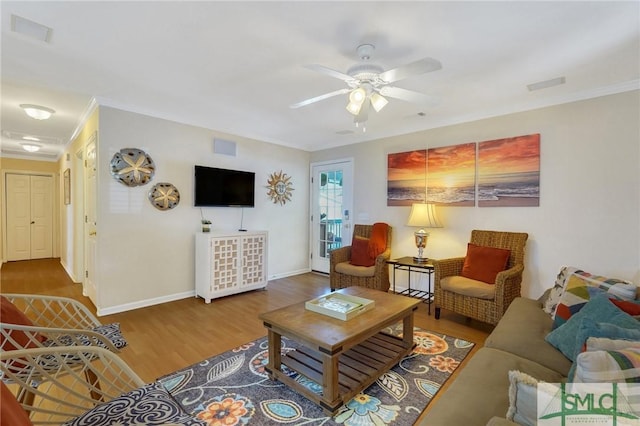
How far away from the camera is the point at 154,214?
12.0 feet

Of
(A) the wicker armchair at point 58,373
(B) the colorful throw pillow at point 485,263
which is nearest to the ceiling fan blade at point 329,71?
(A) the wicker armchair at point 58,373

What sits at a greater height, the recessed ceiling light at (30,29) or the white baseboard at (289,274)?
the recessed ceiling light at (30,29)

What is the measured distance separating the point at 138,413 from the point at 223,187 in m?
3.43

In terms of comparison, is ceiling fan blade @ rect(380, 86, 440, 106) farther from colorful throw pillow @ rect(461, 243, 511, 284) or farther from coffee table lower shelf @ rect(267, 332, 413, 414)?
coffee table lower shelf @ rect(267, 332, 413, 414)

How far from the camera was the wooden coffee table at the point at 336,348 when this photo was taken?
1.77 meters

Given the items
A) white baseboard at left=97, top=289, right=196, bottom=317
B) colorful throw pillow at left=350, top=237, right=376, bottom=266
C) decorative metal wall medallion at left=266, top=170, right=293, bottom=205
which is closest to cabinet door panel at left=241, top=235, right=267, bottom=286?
white baseboard at left=97, top=289, right=196, bottom=317

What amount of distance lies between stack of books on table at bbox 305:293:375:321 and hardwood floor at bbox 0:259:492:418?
0.92 meters

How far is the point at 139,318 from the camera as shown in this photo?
127 inches

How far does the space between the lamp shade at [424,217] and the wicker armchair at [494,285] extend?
0.46 meters

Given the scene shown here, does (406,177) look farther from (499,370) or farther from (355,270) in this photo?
(499,370)

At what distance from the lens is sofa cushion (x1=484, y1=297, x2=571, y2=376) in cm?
155

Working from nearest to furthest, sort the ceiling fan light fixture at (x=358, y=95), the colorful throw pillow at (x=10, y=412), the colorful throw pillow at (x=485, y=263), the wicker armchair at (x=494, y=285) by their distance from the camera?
the colorful throw pillow at (x=10, y=412), the ceiling fan light fixture at (x=358, y=95), the wicker armchair at (x=494, y=285), the colorful throw pillow at (x=485, y=263)

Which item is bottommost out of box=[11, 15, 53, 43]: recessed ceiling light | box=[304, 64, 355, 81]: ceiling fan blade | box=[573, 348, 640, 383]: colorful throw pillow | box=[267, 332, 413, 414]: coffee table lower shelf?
box=[267, 332, 413, 414]: coffee table lower shelf

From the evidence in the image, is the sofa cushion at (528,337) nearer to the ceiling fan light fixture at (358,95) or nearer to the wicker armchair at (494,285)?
the wicker armchair at (494,285)
